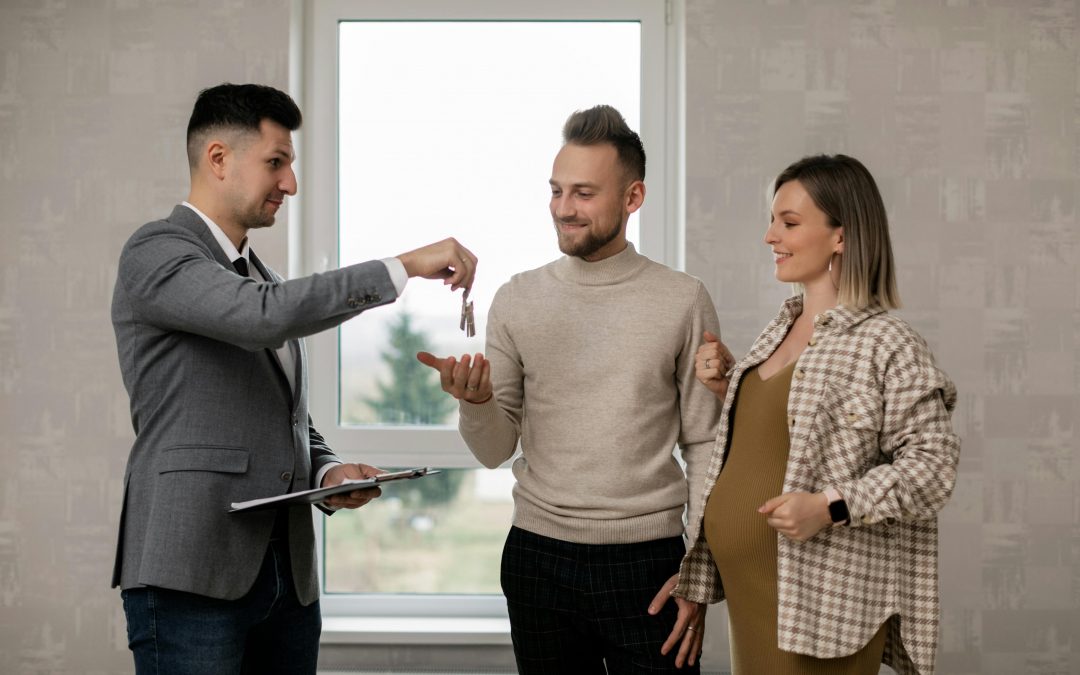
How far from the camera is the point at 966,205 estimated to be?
9.48 feet

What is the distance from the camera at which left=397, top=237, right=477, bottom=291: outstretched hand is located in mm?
1625

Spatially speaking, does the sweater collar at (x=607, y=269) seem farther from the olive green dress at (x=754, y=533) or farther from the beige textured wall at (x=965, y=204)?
the beige textured wall at (x=965, y=204)

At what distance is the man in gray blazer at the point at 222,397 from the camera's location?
5.04 ft

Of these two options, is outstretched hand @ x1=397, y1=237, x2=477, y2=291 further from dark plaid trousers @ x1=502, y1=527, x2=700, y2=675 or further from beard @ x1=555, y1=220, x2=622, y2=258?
dark plaid trousers @ x1=502, y1=527, x2=700, y2=675

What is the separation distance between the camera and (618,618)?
1.79 meters

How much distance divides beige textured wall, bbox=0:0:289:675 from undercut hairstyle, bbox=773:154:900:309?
6.49 feet

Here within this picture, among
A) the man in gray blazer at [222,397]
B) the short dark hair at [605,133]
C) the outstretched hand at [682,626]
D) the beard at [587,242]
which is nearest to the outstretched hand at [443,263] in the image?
the man in gray blazer at [222,397]

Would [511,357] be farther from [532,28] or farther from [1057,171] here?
[1057,171]

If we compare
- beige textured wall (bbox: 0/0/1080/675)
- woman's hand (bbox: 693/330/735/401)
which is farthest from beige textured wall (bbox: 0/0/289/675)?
woman's hand (bbox: 693/330/735/401)

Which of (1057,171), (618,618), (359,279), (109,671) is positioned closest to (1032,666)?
(1057,171)

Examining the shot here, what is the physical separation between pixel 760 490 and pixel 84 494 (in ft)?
7.23

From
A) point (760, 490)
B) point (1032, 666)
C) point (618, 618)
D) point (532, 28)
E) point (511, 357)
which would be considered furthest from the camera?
point (532, 28)

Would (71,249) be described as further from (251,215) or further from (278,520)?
(278,520)

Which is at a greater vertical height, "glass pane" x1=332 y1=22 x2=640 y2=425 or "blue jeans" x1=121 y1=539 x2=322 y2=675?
"glass pane" x1=332 y1=22 x2=640 y2=425
